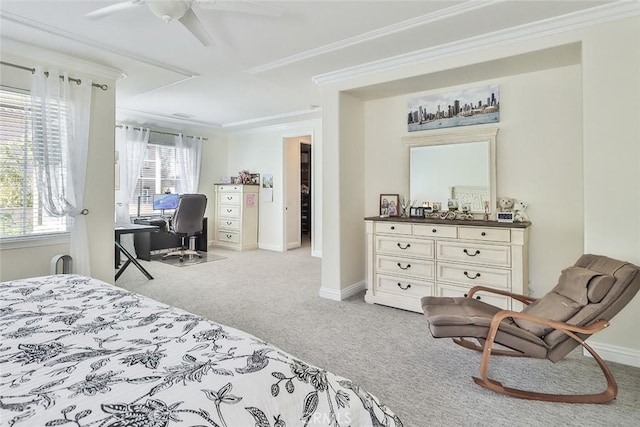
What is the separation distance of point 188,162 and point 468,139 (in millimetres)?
5395

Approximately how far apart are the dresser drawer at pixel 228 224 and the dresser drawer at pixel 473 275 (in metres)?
4.72

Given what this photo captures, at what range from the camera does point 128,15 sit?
8.52ft

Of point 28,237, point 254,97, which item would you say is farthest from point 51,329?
point 254,97

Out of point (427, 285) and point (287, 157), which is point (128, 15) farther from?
point (287, 157)

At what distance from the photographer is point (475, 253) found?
10.2 ft

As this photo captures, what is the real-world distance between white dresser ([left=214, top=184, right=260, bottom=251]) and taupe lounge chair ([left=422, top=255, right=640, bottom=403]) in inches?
210

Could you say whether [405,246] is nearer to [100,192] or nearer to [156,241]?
Answer: [100,192]

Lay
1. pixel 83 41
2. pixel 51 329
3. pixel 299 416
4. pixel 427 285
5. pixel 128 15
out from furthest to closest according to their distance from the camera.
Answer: pixel 427 285 → pixel 83 41 → pixel 128 15 → pixel 51 329 → pixel 299 416

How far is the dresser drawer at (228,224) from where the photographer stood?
7105 millimetres

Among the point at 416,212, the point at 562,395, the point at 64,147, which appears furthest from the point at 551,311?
the point at 64,147

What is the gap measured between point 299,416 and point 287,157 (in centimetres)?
629

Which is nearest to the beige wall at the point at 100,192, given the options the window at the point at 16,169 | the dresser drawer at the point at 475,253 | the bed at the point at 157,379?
the window at the point at 16,169

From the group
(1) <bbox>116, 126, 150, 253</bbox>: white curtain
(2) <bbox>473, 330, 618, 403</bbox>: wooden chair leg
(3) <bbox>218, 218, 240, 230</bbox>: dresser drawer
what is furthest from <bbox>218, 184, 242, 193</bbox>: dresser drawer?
(2) <bbox>473, 330, 618, 403</bbox>: wooden chair leg

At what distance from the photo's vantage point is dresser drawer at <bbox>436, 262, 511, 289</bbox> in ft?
9.77
